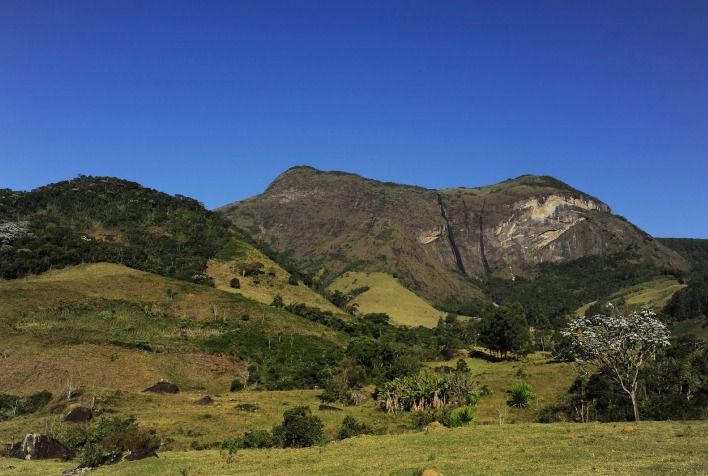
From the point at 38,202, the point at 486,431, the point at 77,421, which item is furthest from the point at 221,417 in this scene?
the point at 38,202

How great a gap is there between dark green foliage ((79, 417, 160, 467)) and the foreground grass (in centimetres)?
153

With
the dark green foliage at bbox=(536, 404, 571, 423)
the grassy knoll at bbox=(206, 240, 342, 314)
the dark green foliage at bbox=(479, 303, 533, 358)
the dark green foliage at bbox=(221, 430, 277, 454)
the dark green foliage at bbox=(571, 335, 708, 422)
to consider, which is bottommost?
the dark green foliage at bbox=(536, 404, 571, 423)

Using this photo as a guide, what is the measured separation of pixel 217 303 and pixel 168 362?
3282cm

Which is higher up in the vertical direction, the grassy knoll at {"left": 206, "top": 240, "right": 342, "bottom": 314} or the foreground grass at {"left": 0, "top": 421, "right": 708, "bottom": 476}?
the grassy knoll at {"left": 206, "top": 240, "right": 342, "bottom": 314}

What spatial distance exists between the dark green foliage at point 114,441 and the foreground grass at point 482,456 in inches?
60.4

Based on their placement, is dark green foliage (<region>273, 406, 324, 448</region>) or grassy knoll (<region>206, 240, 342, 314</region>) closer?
dark green foliage (<region>273, 406, 324, 448</region>)

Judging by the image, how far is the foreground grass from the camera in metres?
19.2

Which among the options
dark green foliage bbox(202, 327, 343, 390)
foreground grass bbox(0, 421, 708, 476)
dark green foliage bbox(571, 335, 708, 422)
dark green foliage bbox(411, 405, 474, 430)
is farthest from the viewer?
dark green foliage bbox(202, 327, 343, 390)

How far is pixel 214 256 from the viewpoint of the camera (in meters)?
138

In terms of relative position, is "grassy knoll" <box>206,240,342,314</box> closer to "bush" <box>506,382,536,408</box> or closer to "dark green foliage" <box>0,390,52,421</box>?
"dark green foliage" <box>0,390,52,421</box>

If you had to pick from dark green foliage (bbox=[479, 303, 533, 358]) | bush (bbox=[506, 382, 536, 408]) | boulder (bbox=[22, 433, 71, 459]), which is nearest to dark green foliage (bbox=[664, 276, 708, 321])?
dark green foliage (bbox=[479, 303, 533, 358])

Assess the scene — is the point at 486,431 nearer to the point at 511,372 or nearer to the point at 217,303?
the point at 511,372

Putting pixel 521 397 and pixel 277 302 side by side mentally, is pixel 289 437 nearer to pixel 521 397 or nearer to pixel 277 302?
pixel 521 397

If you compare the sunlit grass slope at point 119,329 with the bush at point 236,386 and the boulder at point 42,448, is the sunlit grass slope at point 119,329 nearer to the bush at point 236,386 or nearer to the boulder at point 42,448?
the bush at point 236,386
